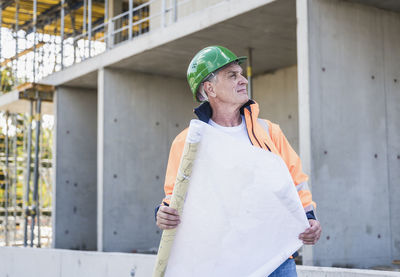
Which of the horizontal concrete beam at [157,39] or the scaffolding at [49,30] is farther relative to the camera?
the scaffolding at [49,30]

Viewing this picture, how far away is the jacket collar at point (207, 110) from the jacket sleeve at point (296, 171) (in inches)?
5.3

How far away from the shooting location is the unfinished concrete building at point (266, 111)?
330 inches

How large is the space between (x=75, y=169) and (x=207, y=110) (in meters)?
12.9

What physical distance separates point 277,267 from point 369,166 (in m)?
6.22

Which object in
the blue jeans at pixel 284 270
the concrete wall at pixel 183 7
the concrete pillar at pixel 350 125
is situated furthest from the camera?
the concrete wall at pixel 183 7

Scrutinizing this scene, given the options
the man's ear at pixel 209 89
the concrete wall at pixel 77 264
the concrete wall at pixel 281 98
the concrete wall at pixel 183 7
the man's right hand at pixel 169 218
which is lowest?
the concrete wall at pixel 77 264

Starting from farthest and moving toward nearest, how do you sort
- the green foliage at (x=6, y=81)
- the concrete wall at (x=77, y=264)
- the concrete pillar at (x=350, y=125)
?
the green foliage at (x=6, y=81), the concrete pillar at (x=350, y=125), the concrete wall at (x=77, y=264)

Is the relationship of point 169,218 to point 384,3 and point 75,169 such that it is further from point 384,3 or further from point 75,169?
point 75,169

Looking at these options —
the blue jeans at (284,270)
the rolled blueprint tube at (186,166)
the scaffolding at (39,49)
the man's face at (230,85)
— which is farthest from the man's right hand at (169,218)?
the scaffolding at (39,49)

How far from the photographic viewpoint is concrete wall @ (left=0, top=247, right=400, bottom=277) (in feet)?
24.1


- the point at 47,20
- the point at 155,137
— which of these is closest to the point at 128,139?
the point at 155,137

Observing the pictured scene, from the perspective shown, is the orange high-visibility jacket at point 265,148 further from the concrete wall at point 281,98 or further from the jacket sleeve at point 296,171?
the concrete wall at point 281,98

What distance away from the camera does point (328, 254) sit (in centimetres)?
818

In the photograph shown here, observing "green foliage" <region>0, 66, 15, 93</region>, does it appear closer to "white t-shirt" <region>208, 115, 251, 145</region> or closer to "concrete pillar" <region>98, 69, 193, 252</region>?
"concrete pillar" <region>98, 69, 193, 252</region>
